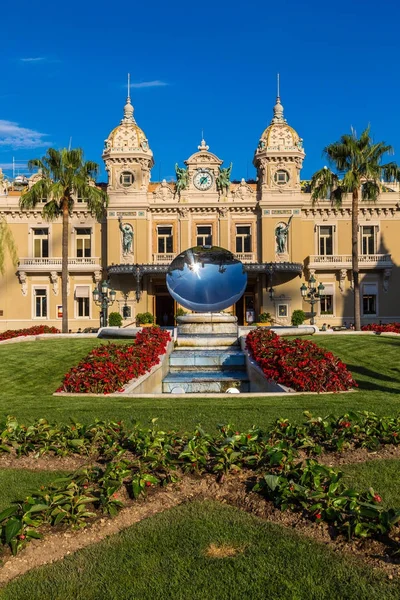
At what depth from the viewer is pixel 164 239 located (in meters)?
42.3

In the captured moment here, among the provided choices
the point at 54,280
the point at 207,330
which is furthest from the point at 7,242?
the point at 207,330

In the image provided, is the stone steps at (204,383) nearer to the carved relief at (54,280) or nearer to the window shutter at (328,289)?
the window shutter at (328,289)

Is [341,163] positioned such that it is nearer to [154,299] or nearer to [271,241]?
[271,241]

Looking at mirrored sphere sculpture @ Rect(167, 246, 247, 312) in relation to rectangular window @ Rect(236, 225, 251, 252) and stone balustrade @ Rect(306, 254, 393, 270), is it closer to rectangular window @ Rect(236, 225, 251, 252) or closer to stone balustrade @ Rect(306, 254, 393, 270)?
rectangular window @ Rect(236, 225, 251, 252)

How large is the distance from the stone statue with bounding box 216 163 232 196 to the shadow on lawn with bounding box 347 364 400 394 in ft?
88.8

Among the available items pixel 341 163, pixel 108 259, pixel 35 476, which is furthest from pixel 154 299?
pixel 35 476

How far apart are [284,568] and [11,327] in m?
40.7

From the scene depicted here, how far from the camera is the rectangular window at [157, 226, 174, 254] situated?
42.2 meters

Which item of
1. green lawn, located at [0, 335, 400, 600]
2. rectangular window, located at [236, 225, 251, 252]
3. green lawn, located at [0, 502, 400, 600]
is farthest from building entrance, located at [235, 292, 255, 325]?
green lawn, located at [0, 502, 400, 600]

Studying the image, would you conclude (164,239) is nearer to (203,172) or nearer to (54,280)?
(203,172)

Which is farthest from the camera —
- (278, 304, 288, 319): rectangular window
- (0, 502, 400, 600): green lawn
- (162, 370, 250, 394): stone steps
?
(278, 304, 288, 319): rectangular window

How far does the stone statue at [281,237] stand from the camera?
41.0 metres

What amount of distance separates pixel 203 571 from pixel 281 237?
1493 inches

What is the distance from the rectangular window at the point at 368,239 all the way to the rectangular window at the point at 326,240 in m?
2.36
